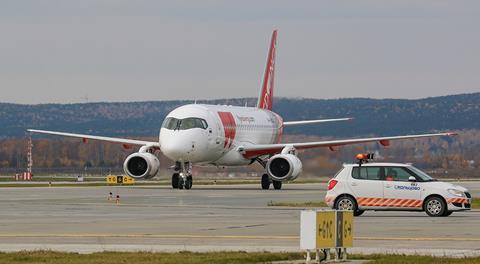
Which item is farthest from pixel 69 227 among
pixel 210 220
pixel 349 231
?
pixel 349 231

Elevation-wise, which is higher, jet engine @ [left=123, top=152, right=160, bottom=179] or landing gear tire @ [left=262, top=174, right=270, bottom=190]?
jet engine @ [left=123, top=152, right=160, bottom=179]

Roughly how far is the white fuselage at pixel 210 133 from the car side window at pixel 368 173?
88.1 ft

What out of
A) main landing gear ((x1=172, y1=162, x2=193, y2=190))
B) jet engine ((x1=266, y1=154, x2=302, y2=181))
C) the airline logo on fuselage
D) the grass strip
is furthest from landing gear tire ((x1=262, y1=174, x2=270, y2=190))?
the grass strip

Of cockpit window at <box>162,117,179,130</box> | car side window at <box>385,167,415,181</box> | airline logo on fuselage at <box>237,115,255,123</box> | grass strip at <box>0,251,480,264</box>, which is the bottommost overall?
grass strip at <box>0,251,480,264</box>

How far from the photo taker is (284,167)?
70812 millimetres

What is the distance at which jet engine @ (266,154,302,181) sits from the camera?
226 feet

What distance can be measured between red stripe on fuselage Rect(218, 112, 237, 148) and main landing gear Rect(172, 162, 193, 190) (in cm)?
375

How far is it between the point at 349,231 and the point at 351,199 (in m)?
16.1

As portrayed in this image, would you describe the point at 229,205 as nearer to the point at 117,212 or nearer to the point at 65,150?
the point at 117,212

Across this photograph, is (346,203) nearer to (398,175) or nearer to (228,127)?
(398,175)

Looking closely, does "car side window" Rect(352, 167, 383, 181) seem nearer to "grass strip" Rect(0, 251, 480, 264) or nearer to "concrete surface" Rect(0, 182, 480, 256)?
"concrete surface" Rect(0, 182, 480, 256)

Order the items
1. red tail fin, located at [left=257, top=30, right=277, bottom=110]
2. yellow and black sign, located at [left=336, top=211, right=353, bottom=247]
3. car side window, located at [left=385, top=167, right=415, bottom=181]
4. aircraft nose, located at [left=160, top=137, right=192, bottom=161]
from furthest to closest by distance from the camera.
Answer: red tail fin, located at [left=257, top=30, right=277, bottom=110]
aircraft nose, located at [left=160, top=137, right=192, bottom=161]
car side window, located at [left=385, top=167, right=415, bottom=181]
yellow and black sign, located at [left=336, top=211, right=353, bottom=247]

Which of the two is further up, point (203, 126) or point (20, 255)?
point (203, 126)

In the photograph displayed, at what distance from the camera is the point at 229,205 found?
49906 mm
